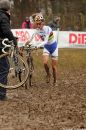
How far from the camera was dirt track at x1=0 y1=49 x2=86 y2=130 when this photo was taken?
34.2 ft

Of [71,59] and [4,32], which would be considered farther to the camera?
[71,59]

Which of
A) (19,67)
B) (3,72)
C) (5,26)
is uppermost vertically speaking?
(5,26)

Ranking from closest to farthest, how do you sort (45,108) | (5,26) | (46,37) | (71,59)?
(45,108) → (5,26) → (46,37) → (71,59)

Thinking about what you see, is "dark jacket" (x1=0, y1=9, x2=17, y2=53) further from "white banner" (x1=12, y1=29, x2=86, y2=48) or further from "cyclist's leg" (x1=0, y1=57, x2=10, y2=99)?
"white banner" (x1=12, y1=29, x2=86, y2=48)

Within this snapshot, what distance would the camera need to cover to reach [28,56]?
16.8 metres

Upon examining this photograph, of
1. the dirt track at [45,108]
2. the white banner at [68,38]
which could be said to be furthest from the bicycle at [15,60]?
the white banner at [68,38]

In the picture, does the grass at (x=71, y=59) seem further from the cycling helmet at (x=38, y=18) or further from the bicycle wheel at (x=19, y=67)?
the bicycle wheel at (x=19, y=67)

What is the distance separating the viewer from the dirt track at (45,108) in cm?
1041

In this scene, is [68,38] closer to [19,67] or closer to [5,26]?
[19,67]

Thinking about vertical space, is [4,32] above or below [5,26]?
below

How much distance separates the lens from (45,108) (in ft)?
40.6

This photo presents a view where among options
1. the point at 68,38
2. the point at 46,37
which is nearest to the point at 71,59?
the point at 68,38

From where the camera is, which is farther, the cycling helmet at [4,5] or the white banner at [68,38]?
the white banner at [68,38]

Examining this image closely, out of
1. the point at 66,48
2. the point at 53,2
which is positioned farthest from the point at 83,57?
the point at 53,2
